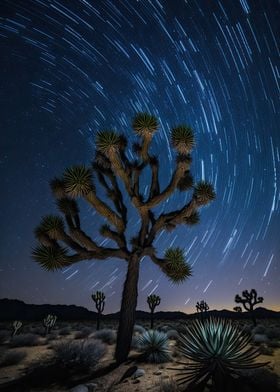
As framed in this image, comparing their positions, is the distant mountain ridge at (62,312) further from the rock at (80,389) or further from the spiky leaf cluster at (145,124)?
the rock at (80,389)

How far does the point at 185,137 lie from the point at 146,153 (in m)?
1.38

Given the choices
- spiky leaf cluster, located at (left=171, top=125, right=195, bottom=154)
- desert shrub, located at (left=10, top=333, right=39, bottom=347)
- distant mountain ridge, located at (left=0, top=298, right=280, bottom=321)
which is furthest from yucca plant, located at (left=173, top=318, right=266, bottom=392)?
distant mountain ridge, located at (left=0, top=298, right=280, bottom=321)

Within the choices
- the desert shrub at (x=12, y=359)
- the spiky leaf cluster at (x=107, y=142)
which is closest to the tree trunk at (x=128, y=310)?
the spiky leaf cluster at (x=107, y=142)

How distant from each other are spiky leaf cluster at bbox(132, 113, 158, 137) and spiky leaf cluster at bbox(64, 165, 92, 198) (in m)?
2.12

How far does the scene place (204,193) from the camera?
780cm

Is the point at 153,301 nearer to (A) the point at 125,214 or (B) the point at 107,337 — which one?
(B) the point at 107,337

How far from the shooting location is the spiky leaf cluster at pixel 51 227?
7498 mm

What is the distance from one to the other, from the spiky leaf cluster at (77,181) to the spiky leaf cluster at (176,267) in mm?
3165

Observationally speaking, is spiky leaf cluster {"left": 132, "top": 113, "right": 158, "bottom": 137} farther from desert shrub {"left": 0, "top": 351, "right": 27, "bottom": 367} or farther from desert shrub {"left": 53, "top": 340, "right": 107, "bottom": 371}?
desert shrub {"left": 0, "top": 351, "right": 27, "bottom": 367}

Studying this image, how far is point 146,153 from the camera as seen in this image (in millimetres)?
8555

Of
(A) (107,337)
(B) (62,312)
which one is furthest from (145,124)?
(B) (62,312)

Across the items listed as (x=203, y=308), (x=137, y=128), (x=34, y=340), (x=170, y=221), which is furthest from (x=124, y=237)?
(x=203, y=308)

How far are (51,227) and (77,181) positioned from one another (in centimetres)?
155

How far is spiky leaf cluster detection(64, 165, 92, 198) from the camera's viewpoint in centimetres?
749
